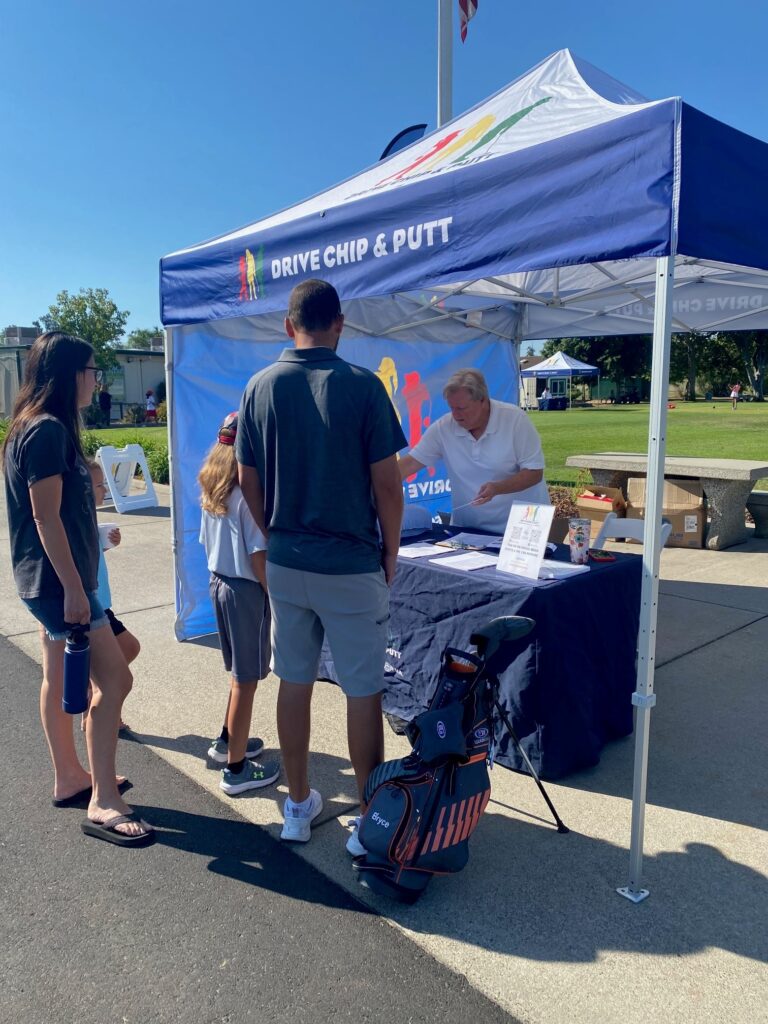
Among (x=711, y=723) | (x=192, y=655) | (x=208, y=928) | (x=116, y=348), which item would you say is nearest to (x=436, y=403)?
(x=192, y=655)

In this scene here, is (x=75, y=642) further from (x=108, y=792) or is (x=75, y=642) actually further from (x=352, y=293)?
(x=352, y=293)

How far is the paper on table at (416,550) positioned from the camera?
3.69m

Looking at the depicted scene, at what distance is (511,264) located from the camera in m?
2.71

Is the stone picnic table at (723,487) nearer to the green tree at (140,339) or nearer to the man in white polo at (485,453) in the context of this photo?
the man in white polo at (485,453)

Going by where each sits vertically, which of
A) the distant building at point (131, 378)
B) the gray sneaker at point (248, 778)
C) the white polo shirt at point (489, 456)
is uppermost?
the distant building at point (131, 378)

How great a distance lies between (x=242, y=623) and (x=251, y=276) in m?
1.96

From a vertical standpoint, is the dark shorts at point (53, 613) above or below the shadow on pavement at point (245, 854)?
above

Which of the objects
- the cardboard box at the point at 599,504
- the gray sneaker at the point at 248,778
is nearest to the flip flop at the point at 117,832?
the gray sneaker at the point at 248,778

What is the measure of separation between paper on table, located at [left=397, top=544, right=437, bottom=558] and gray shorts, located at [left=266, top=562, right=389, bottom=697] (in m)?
1.17

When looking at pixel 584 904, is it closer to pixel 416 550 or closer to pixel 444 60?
pixel 416 550

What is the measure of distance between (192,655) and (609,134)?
372 centimetres

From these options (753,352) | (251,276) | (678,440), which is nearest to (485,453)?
(251,276)

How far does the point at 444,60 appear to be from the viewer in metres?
7.92

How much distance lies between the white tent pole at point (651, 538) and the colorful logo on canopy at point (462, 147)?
1.13 meters
